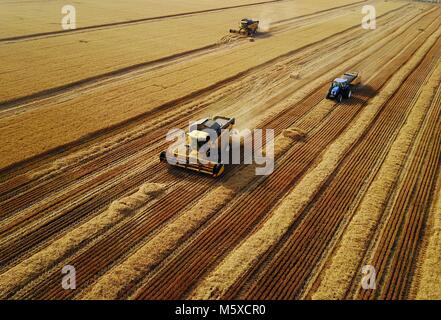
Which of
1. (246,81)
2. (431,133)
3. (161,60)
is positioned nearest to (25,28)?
(161,60)

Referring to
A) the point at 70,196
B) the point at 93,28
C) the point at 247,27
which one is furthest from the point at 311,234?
the point at 93,28

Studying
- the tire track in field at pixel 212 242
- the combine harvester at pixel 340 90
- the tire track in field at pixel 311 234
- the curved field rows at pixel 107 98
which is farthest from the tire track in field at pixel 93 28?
the tire track in field at pixel 311 234

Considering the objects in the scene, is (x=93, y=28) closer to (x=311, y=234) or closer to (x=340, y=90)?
(x=340, y=90)

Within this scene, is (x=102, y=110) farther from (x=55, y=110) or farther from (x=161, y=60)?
(x=161, y=60)

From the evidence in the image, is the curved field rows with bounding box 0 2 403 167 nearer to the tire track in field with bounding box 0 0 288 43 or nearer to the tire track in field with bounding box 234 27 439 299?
the tire track in field with bounding box 0 0 288 43

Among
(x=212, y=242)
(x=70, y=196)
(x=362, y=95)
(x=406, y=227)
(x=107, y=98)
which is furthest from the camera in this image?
(x=362, y=95)

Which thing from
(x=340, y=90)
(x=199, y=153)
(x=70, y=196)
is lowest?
(x=70, y=196)
